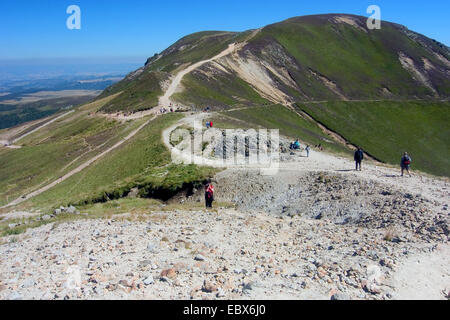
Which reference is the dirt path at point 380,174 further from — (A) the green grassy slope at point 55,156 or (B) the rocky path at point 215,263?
(A) the green grassy slope at point 55,156

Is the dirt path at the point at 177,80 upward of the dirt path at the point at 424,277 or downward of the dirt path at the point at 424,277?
upward

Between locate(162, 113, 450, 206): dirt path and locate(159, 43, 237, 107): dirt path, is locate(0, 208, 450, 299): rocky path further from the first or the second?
locate(159, 43, 237, 107): dirt path

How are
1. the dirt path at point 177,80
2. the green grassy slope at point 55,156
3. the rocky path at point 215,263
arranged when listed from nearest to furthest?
the rocky path at point 215,263
the green grassy slope at point 55,156
the dirt path at point 177,80

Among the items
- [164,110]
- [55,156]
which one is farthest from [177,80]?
[55,156]

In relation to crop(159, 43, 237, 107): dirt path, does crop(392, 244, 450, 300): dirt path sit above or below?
below

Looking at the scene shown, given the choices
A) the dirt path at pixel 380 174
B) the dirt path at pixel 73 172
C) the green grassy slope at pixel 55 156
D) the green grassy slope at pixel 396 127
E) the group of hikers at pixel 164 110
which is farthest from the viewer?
the green grassy slope at pixel 396 127

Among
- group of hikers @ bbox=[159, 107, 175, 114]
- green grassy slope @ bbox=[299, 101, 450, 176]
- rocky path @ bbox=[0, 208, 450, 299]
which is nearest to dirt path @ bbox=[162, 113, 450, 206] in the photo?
rocky path @ bbox=[0, 208, 450, 299]

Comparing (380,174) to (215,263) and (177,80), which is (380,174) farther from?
(177,80)

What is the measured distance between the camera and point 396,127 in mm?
81500

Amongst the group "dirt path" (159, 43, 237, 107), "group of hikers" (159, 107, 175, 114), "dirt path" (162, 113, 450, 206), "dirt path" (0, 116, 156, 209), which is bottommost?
"dirt path" (0, 116, 156, 209)

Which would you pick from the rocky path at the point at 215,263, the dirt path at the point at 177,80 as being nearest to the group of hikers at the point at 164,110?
the dirt path at the point at 177,80

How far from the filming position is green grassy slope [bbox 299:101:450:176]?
6600 centimetres

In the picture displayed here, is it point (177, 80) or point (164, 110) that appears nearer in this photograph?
point (164, 110)

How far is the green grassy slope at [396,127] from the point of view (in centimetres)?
6600
